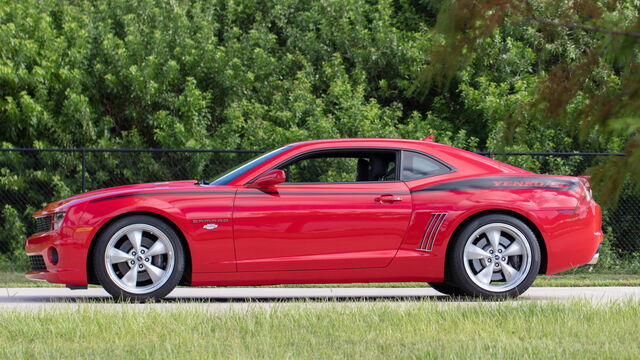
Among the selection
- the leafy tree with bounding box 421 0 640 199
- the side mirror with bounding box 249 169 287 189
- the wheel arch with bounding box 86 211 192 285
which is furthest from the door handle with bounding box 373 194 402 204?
the leafy tree with bounding box 421 0 640 199

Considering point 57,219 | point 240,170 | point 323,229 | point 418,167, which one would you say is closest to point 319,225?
point 323,229

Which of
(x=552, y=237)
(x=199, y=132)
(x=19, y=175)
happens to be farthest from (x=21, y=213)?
(x=552, y=237)

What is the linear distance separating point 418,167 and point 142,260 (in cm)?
276

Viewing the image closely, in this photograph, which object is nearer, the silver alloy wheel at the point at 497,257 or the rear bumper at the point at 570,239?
the silver alloy wheel at the point at 497,257

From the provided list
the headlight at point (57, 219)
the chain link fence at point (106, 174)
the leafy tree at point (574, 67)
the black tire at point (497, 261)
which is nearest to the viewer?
the leafy tree at point (574, 67)

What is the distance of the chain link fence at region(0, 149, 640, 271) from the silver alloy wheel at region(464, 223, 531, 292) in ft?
22.7

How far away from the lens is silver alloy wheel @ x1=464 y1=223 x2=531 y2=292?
9632 millimetres

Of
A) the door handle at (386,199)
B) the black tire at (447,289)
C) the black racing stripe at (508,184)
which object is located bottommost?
the black tire at (447,289)

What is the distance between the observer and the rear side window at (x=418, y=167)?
9.73 meters

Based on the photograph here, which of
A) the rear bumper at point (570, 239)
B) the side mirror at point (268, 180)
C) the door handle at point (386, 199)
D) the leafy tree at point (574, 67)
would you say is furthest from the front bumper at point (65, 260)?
the leafy tree at point (574, 67)

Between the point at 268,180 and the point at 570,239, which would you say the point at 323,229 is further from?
the point at 570,239

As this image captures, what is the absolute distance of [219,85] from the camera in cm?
2070

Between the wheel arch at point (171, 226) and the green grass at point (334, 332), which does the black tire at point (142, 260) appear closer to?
the wheel arch at point (171, 226)

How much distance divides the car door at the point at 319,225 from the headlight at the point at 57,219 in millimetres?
1632
